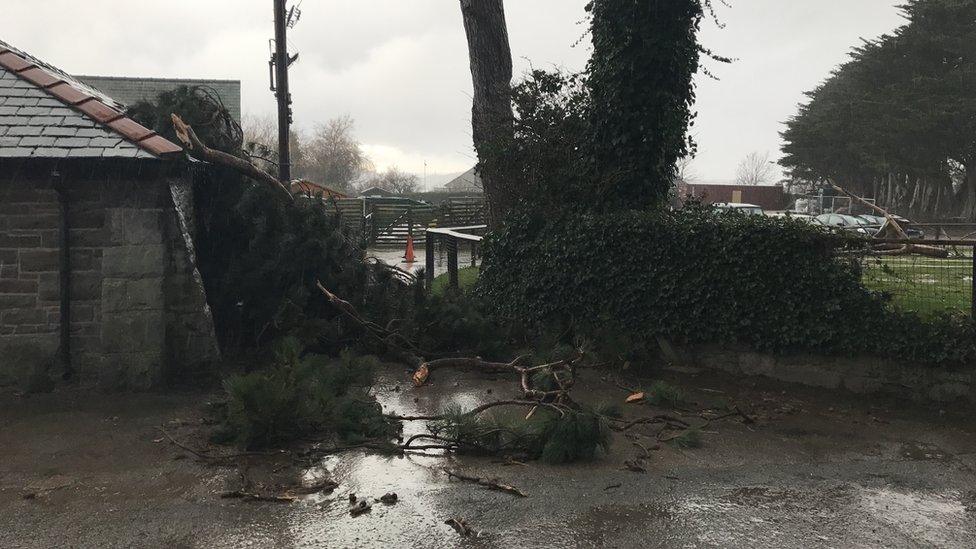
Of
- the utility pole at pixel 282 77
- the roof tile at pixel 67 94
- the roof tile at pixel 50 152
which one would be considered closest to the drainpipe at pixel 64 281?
the roof tile at pixel 50 152

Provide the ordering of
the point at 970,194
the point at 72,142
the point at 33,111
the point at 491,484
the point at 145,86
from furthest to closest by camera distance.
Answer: the point at 970,194
the point at 145,86
the point at 33,111
the point at 72,142
the point at 491,484

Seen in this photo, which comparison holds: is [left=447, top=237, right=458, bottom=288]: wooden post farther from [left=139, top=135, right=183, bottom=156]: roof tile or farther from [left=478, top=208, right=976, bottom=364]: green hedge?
[left=139, top=135, right=183, bottom=156]: roof tile

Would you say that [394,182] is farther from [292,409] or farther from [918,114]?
[292,409]

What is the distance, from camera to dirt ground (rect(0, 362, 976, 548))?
4.38 meters

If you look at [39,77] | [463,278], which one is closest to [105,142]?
[39,77]

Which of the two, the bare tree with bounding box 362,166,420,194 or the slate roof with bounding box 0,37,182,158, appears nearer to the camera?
the slate roof with bounding box 0,37,182,158

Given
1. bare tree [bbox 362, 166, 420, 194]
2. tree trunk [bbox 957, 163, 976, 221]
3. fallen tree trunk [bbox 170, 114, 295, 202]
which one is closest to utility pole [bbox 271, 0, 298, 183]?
fallen tree trunk [bbox 170, 114, 295, 202]

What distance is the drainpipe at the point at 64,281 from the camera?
7.73 meters

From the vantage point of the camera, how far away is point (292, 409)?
5.84 metres

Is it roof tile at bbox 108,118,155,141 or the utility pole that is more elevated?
the utility pole

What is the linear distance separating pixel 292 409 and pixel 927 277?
5.85 meters

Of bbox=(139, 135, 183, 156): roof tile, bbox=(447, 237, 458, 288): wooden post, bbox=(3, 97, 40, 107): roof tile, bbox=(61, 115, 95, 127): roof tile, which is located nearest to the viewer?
bbox=(139, 135, 183, 156): roof tile

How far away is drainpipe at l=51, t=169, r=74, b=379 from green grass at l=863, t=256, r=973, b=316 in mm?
7816

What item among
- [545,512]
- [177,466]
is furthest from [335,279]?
[545,512]
